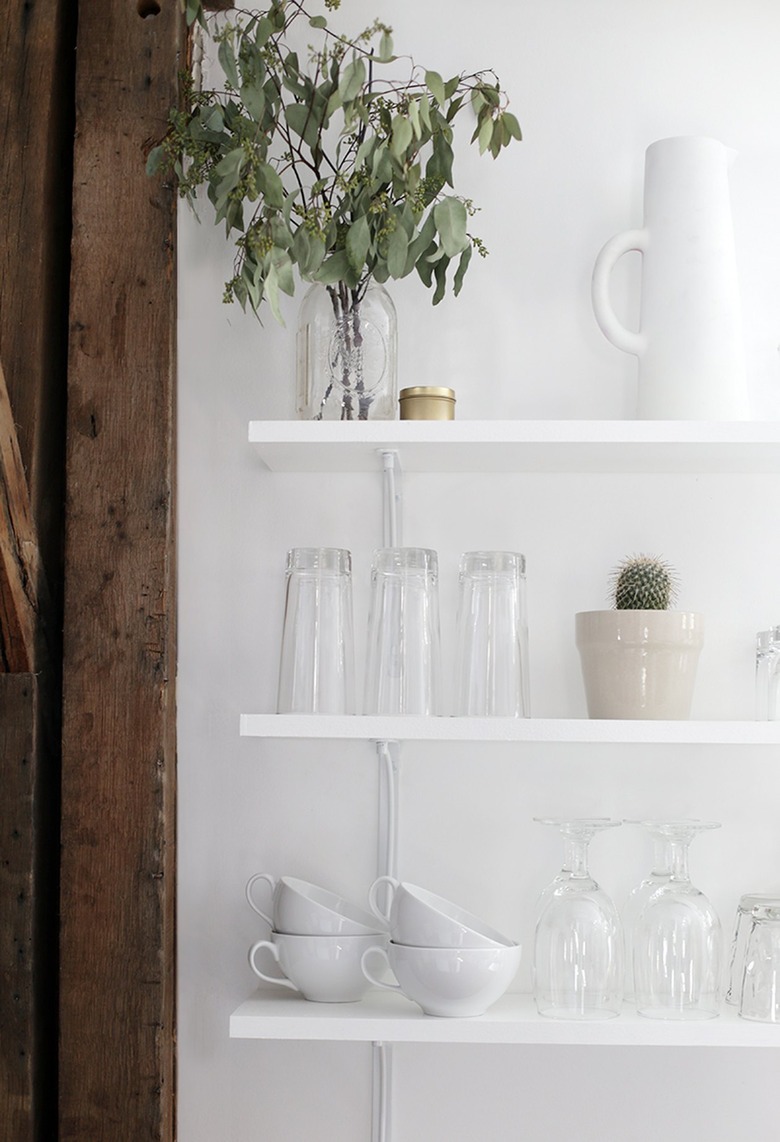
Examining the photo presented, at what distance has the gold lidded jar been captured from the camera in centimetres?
131

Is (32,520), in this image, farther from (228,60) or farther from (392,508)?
(228,60)

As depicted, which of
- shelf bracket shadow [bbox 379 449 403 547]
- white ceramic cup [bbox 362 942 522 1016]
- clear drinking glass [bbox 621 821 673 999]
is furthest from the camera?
shelf bracket shadow [bbox 379 449 403 547]

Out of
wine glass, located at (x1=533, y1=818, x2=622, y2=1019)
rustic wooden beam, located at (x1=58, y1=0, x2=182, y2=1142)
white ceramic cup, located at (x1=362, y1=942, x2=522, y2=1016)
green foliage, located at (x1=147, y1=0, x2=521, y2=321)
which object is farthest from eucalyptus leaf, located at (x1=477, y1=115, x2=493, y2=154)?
white ceramic cup, located at (x1=362, y1=942, x2=522, y2=1016)

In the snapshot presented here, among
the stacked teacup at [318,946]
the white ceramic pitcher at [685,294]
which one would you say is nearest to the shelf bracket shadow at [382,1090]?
the stacked teacup at [318,946]

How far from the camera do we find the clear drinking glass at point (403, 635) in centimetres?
129

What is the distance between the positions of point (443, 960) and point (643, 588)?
424 mm

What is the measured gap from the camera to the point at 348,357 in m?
1.35

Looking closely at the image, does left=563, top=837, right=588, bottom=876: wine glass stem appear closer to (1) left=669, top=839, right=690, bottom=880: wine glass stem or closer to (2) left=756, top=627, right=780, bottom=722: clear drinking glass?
(1) left=669, top=839, right=690, bottom=880: wine glass stem

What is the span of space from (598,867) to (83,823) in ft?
1.90

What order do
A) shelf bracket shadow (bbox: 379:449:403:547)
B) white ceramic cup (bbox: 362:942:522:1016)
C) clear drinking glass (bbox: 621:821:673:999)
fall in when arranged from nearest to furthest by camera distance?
white ceramic cup (bbox: 362:942:522:1016), clear drinking glass (bbox: 621:821:673:999), shelf bracket shadow (bbox: 379:449:403:547)

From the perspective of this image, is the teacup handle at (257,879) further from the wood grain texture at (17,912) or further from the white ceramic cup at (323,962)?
the wood grain texture at (17,912)

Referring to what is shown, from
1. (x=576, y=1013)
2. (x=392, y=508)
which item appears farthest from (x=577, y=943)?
(x=392, y=508)

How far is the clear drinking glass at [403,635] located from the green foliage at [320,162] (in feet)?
0.95

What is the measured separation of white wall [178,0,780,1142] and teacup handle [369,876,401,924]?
5cm
